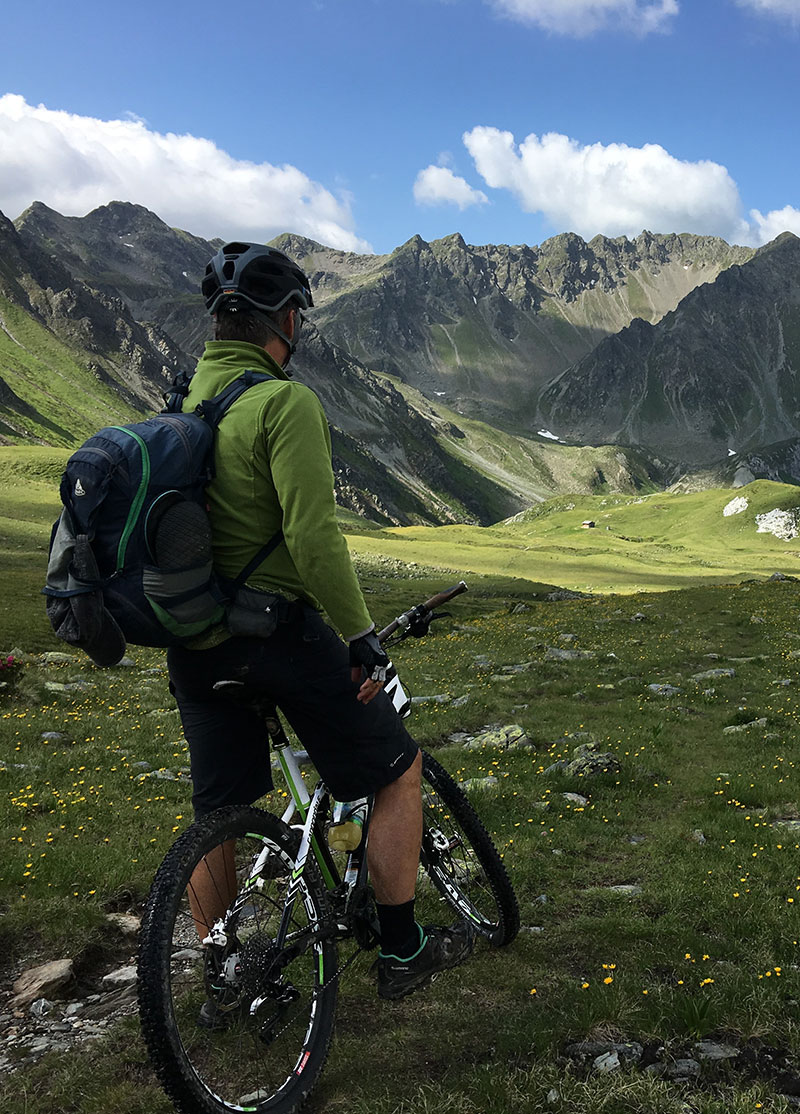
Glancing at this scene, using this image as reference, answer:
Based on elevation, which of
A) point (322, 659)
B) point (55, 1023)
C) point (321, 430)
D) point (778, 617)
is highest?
point (321, 430)

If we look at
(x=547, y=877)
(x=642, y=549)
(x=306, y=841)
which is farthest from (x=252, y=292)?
(x=642, y=549)

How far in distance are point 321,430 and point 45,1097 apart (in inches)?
189

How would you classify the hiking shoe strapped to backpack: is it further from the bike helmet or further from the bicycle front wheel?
the bike helmet

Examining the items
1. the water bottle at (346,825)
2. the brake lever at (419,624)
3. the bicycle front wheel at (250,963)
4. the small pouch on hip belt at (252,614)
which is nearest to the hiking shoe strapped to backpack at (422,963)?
the bicycle front wheel at (250,963)

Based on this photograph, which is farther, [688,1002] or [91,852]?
[91,852]

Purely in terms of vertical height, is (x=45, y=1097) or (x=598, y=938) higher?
(x=45, y=1097)

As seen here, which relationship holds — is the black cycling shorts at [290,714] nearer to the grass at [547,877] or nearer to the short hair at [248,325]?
the grass at [547,877]

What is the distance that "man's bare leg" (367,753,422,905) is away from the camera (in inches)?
215

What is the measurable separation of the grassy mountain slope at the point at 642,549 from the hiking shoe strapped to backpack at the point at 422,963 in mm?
67327

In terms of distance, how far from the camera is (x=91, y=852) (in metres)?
9.23

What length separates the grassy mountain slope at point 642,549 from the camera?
83500 mm

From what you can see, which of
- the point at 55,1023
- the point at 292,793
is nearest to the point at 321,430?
the point at 292,793

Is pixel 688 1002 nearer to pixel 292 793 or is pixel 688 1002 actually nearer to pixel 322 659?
pixel 292 793

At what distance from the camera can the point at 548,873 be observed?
8648 millimetres
